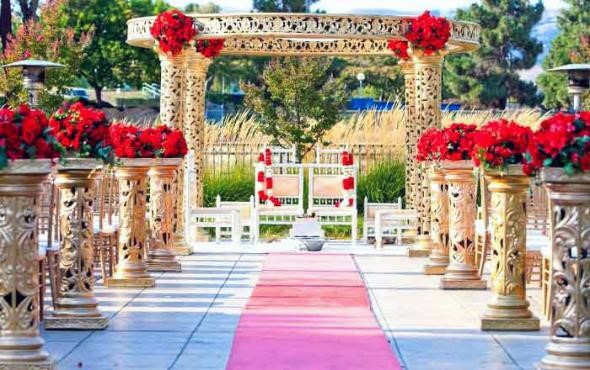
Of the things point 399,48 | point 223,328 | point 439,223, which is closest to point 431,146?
point 439,223

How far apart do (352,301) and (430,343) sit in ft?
9.24

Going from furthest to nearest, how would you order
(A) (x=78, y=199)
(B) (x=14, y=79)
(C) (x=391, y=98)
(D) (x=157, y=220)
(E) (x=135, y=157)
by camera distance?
1. (C) (x=391, y=98)
2. (B) (x=14, y=79)
3. (D) (x=157, y=220)
4. (E) (x=135, y=157)
5. (A) (x=78, y=199)

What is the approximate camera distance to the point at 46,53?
26.6m

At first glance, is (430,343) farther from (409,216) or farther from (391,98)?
(391,98)

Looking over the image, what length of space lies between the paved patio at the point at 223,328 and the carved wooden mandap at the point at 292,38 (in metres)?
2.89

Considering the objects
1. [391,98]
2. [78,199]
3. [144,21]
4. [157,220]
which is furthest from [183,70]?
[391,98]

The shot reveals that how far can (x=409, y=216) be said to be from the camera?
771 inches

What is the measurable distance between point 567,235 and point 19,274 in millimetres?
3527

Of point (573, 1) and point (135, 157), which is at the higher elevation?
point (573, 1)

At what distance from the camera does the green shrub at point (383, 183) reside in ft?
82.1

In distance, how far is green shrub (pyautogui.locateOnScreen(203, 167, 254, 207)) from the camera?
2477cm

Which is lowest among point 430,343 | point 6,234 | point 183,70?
point 430,343

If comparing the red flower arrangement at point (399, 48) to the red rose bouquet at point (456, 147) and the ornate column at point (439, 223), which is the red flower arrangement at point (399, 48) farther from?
the red rose bouquet at point (456, 147)

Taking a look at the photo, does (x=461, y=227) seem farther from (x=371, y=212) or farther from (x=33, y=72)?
(x=371, y=212)
